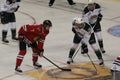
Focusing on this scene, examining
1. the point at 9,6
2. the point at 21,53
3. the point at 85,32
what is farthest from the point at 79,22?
the point at 9,6

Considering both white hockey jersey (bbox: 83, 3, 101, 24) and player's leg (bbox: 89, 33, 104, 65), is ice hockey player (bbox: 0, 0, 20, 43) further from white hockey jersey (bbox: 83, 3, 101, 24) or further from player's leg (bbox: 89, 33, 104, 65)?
player's leg (bbox: 89, 33, 104, 65)

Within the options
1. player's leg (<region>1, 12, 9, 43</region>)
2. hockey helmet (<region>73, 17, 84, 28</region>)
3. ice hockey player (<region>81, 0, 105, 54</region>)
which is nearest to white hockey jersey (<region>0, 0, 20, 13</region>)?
player's leg (<region>1, 12, 9, 43</region>)

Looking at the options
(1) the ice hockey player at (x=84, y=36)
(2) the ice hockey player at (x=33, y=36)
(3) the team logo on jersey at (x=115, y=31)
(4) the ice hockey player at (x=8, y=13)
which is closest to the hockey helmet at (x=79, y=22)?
(1) the ice hockey player at (x=84, y=36)

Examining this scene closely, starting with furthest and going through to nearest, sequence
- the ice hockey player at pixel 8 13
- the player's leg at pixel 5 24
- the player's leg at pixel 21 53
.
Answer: the player's leg at pixel 5 24 → the ice hockey player at pixel 8 13 → the player's leg at pixel 21 53

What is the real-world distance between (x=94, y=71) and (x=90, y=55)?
142cm

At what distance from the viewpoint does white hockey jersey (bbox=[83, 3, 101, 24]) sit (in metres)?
10.5

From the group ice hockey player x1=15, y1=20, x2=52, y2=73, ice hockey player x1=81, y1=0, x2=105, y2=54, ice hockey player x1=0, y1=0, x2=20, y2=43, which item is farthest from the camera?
ice hockey player x1=0, y1=0, x2=20, y2=43

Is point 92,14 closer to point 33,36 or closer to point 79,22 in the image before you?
point 79,22

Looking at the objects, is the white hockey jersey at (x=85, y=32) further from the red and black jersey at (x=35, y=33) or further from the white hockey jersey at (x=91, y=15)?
the red and black jersey at (x=35, y=33)

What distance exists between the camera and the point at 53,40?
1270 cm

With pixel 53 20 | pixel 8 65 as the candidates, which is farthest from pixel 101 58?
pixel 53 20

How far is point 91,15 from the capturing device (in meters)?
10.5

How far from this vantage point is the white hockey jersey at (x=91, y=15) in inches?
412

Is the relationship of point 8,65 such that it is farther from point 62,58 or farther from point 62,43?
point 62,43
